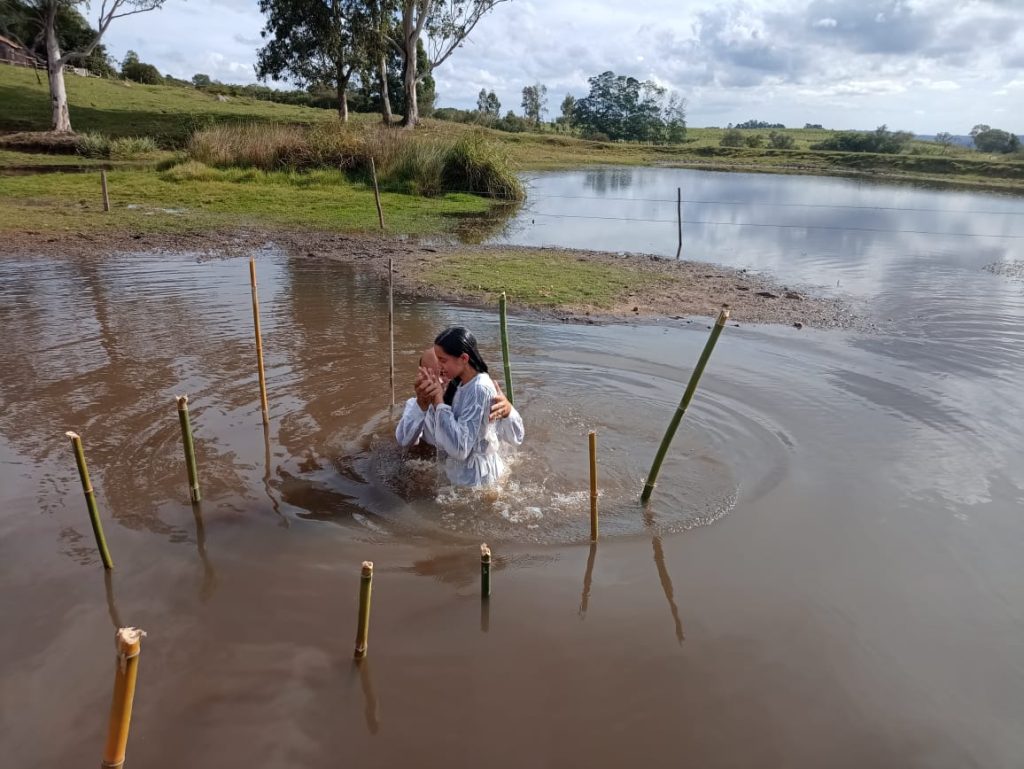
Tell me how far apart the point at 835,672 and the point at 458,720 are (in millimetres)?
2199

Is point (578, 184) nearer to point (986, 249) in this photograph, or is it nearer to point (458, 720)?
point (986, 249)

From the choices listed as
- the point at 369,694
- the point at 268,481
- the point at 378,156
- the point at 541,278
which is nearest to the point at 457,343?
the point at 268,481

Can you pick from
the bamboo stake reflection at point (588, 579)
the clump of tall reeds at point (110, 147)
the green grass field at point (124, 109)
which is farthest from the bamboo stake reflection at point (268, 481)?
the green grass field at point (124, 109)

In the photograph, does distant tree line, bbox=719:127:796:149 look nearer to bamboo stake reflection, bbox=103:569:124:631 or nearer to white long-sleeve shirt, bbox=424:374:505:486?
white long-sleeve shirt, bbox=424:374:505:486

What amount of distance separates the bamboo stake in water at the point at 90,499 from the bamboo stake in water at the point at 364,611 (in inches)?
66.7

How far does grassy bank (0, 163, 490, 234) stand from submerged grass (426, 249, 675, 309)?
4042 millimetres

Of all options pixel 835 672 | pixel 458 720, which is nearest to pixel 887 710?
pixel 835 672

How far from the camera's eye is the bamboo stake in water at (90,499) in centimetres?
389

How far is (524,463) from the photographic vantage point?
21.0 ft

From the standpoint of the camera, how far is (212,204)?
19203mm

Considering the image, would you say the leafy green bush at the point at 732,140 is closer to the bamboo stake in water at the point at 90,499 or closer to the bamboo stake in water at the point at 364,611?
the bamboo stake in water at the point at 90,499

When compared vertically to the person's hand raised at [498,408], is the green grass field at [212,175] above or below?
above

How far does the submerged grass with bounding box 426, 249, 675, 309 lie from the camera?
39.5ft

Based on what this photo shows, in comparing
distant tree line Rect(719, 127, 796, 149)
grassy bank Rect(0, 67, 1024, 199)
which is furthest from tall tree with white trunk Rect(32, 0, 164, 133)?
distant tree line Rect(719, 127, 796, 149)
